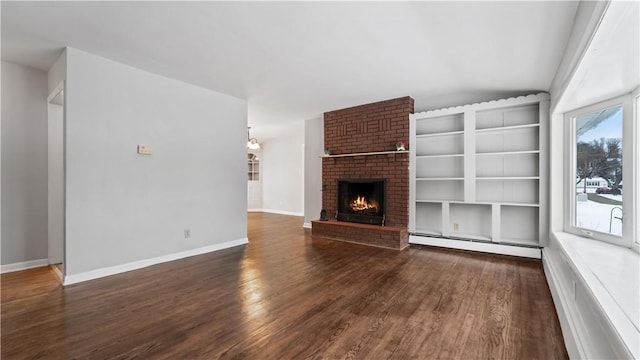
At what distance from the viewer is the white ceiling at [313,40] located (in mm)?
2264

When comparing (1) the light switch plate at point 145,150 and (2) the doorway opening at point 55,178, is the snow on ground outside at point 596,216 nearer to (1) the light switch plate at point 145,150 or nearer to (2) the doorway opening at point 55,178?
(1) the light switch plate at point 145,150

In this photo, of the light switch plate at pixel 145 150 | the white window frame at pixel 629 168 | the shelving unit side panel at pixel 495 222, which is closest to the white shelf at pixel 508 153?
the shelving unit side panel at pixel 495 222

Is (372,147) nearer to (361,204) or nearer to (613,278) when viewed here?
(361,204)

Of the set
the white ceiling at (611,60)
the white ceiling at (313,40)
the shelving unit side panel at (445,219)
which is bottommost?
the shelving unit side panel at (445,219)

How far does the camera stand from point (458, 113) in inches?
177

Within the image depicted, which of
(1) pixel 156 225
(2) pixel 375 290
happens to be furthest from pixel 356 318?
(1) pixel 156 225

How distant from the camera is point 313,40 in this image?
9.05 ft

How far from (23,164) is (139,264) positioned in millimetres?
1947

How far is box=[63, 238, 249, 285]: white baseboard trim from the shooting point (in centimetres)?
300

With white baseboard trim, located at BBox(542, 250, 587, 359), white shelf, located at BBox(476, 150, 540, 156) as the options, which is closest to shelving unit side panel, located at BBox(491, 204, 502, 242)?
white shelf, located at BBox(476, 150, 540, 156)

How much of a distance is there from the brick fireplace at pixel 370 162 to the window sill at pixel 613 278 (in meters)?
2.28

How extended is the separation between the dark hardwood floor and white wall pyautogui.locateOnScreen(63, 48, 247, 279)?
19.0 inches

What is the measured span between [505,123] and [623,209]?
87.9 inches

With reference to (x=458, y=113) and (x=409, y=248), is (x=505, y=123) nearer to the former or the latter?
(x=458, y=113)
